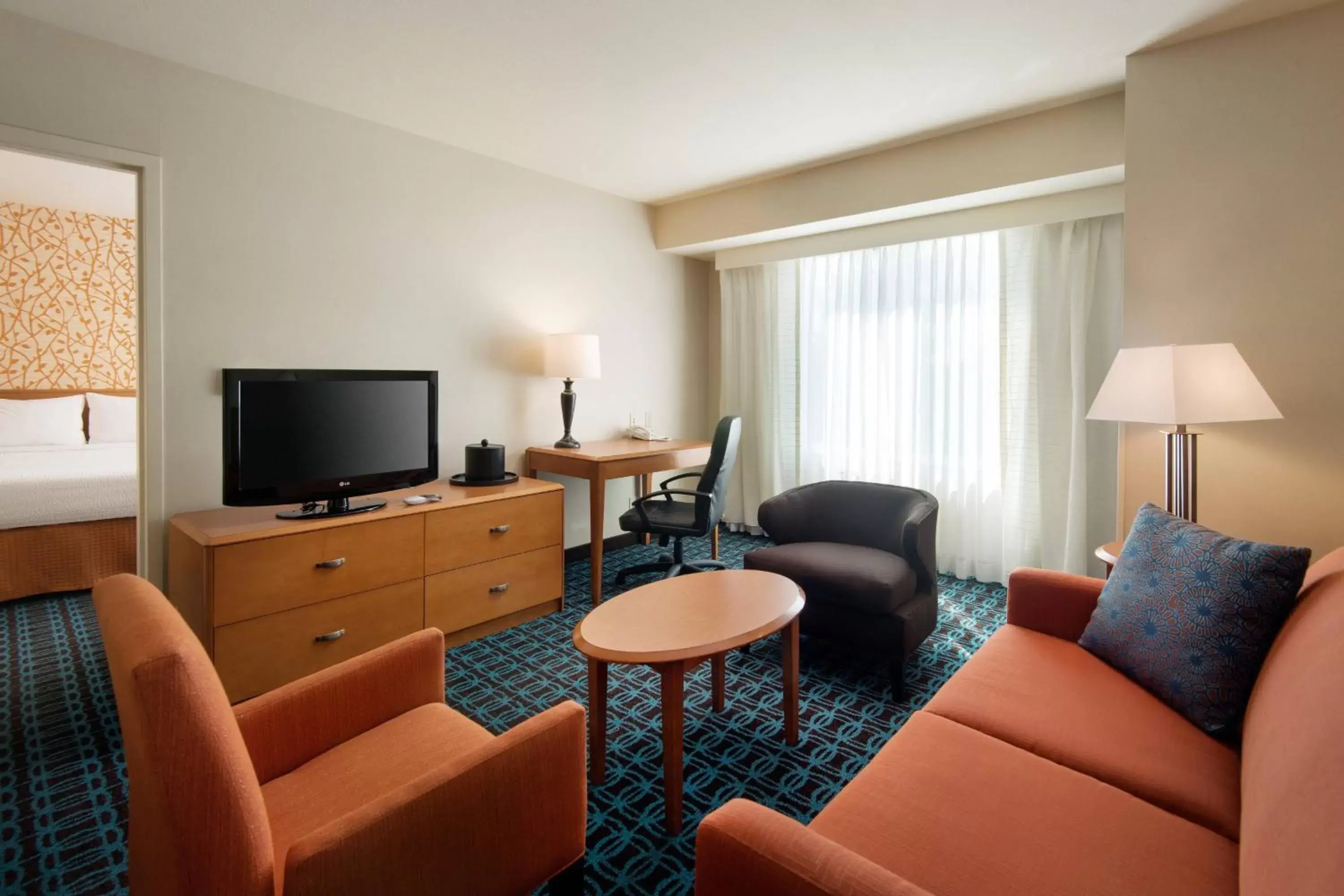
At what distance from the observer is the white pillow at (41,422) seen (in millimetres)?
4336

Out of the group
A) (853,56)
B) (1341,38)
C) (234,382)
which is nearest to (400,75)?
(234,382)

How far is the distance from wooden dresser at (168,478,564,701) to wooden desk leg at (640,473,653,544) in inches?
49.2

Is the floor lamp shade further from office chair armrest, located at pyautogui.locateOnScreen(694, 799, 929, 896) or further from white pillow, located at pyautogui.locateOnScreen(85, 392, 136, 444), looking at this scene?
white pillow, located at pyautogui.locateOnScreen(85, 392, 136, 444)

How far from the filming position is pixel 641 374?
4637 mm

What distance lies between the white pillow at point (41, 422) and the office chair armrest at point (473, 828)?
5123 mm

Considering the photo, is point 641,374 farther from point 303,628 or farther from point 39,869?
point 39,869

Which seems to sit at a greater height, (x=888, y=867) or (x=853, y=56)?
(x=853, y=56)

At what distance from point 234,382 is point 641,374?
266cm

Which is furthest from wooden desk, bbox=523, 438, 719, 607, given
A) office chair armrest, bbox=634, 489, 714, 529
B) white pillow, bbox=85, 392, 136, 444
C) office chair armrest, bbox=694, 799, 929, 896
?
white pillow, bbox=85, 392, 136, 444

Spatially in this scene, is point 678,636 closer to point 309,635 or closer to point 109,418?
point 309,635

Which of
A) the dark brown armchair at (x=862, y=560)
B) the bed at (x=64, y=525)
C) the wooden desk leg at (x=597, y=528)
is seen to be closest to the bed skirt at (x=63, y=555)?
the bed at (x=64, y=525)

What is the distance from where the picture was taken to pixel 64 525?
341cm

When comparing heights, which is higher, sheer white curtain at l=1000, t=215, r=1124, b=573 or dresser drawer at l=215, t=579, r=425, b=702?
sheer white curtain at l=1000, t=215, r=1124, b=573

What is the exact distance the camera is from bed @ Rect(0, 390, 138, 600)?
328cm
